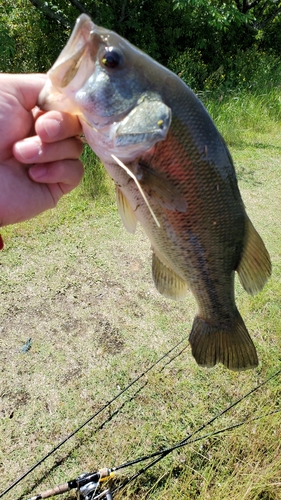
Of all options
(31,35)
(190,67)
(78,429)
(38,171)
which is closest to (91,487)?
(78,429)

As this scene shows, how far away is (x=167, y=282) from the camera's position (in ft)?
5.44

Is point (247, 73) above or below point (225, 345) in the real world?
below

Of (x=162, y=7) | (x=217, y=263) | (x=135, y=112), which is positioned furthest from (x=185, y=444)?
(x=162, y=7)

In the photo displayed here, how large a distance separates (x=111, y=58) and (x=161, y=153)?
0.35m

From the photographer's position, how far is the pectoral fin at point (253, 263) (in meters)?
1.48

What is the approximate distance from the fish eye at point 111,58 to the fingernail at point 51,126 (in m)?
0.26

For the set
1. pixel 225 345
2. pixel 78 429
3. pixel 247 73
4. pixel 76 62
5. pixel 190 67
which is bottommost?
pixel 78 429

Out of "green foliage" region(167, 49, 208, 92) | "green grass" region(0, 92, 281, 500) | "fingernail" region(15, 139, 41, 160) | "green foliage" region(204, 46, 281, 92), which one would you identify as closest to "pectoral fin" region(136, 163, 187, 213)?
"fingernail" region(15, 139, 41, 160)

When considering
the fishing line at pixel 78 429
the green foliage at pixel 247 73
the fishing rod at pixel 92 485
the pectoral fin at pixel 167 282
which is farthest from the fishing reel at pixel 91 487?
the green foliage at pixel 247 73

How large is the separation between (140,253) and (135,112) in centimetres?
330

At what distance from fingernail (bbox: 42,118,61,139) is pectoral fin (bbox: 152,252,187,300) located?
66 cm

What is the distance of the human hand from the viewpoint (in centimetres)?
137

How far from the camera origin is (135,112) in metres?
1.25

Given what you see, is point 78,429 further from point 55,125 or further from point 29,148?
point 55,125
